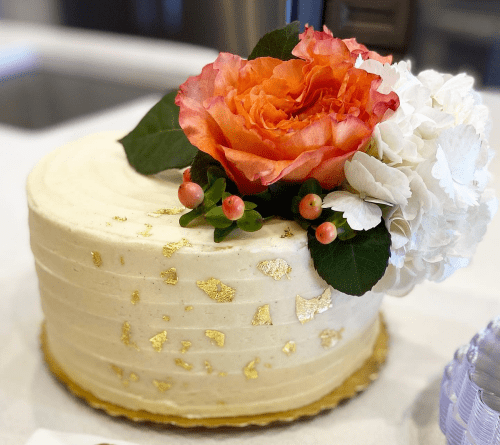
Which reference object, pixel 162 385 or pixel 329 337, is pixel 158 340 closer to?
pixel 162 385

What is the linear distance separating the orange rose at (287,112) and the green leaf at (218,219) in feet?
0.15

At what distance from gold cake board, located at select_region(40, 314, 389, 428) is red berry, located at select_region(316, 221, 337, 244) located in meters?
0.25

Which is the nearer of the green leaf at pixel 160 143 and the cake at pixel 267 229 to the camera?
the cake at pixel 267 229

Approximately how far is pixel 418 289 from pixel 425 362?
19cm

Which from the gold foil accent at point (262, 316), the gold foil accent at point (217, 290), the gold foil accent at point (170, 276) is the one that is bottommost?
the gold foil accent at point (262, 316)

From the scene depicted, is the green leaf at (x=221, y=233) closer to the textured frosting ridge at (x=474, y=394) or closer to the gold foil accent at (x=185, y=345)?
the gold foil accent at (x=185, y=345)

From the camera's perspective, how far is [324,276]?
0.58m

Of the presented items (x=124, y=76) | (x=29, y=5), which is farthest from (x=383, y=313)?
(x=29, y=5)

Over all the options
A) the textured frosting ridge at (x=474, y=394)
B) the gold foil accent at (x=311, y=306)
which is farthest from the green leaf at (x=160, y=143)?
the textured frosting ridge at (x=474, y=394)

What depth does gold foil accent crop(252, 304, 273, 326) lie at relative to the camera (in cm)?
59

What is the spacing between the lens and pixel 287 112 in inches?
22.4

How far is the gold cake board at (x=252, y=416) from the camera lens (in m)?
0.66

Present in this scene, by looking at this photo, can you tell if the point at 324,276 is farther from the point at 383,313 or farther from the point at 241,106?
the point at 383,313

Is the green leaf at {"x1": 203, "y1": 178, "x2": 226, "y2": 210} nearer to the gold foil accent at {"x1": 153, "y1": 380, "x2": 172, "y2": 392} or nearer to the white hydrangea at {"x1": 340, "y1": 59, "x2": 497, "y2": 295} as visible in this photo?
the white hydrangea at {"x1": 340, "y1": 59, "x2": 497, "y2": 295}
